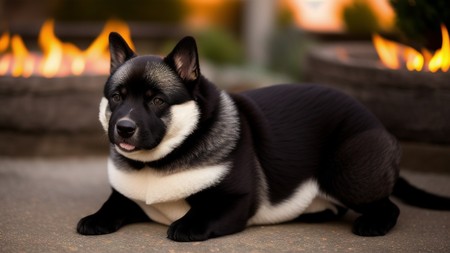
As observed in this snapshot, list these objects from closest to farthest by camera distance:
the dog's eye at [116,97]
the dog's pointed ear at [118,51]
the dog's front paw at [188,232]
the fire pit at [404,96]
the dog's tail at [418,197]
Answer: the dog's front paw at [188,232] → the dog's eye at [116,97] → the dog's pointed ear at [118,51] → the dog's tail at [418,197] → the fire pit at [404,96]

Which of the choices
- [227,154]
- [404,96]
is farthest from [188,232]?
[404,96]

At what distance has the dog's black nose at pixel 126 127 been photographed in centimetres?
315

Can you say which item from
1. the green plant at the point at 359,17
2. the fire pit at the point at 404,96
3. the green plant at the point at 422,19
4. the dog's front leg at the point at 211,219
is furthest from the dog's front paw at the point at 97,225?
the green plant at the point at 359,17

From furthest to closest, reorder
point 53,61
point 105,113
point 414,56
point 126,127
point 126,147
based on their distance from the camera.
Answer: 1. point 53,61
2. point 414,56
3. point 105,113
4. point 126,147
5. point 126,127

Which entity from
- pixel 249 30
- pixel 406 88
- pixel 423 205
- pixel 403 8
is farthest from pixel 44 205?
pixel 249 30

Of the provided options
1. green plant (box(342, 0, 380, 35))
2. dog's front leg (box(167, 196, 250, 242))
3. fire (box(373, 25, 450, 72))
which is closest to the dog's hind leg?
dog's front leg (box(167, 196, 250, 242))

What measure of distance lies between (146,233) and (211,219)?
399mm

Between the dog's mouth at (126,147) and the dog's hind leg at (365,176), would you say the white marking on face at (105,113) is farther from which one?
the dog's hind leg at (365,176)

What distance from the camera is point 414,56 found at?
545 centimetres

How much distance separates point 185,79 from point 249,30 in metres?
8.45

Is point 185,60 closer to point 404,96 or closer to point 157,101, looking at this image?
point 157,101

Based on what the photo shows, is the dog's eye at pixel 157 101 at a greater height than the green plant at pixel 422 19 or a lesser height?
lesser

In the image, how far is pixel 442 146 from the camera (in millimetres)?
4785

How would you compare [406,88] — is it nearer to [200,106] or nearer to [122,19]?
[200,106]
